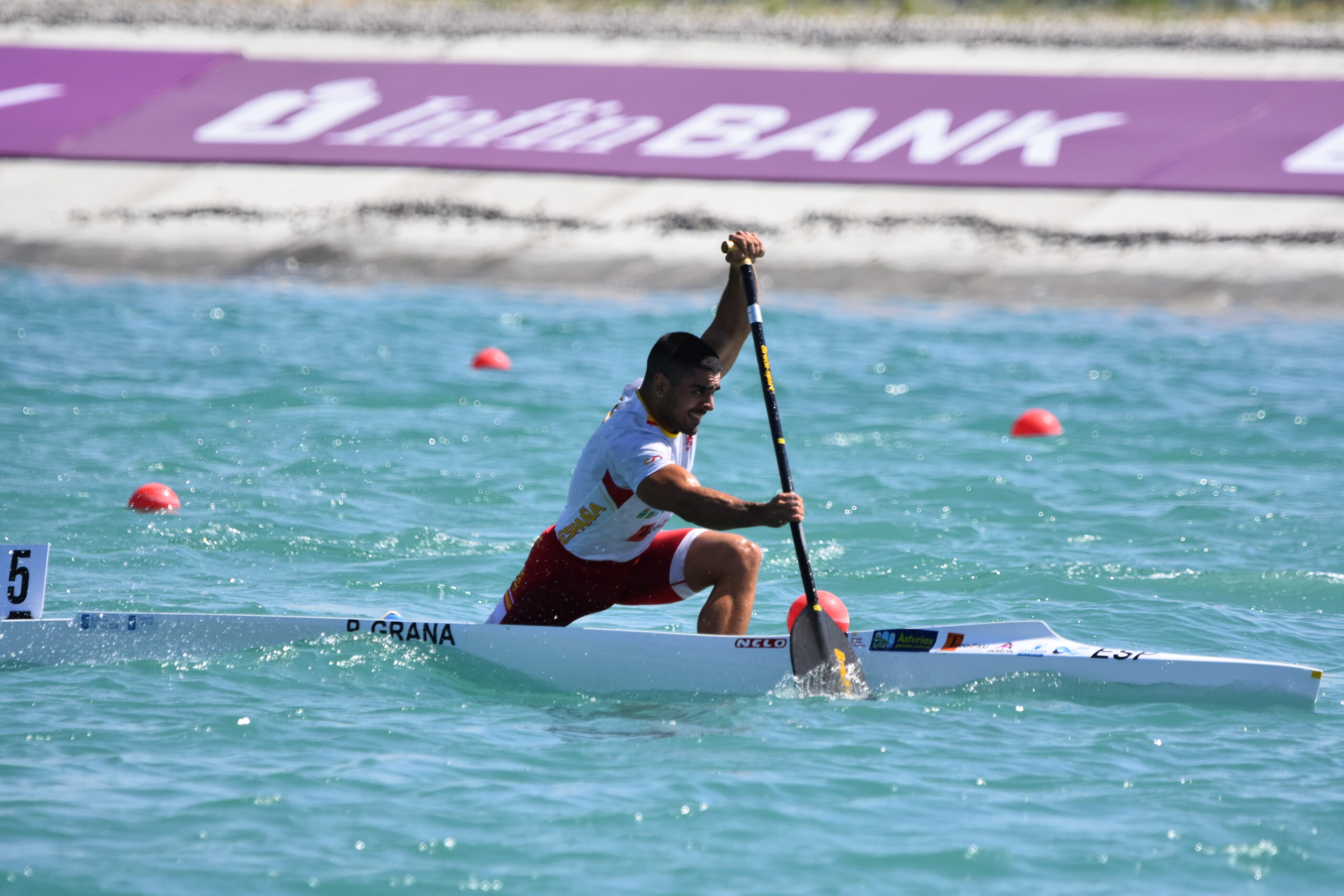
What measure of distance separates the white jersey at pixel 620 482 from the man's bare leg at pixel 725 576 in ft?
0.72

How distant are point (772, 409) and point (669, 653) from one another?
1.08 metres

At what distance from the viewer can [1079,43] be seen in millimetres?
19250

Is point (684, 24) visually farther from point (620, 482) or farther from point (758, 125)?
point (620, 482)

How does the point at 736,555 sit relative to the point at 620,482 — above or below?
below

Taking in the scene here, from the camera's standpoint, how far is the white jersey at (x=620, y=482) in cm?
580

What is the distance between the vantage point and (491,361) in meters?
13.1

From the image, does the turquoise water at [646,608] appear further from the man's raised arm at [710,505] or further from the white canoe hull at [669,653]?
the man's raised arm at [710,505]

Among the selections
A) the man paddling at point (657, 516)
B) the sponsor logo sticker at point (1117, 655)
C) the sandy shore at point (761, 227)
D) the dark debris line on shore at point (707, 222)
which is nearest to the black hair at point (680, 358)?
the man paddling at point (657, 516)

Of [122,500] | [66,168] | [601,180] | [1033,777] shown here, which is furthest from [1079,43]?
[1033,777]

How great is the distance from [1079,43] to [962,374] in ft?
26.6

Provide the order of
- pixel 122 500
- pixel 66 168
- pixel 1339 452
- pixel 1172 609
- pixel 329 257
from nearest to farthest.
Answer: pixel 1172 609 → pixel 122 500 → pixel 1339 452 → pixel 329 257 → pixel 66 168

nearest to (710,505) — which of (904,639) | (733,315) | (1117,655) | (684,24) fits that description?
(904,639)

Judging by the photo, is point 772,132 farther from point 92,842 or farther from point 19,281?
point 92,842

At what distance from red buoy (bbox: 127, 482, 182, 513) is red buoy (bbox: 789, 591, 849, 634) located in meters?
3.97
